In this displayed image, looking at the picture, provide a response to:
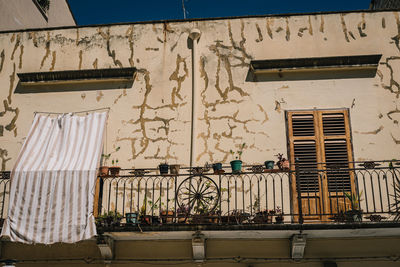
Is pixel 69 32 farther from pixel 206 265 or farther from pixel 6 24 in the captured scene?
pixel 206 265

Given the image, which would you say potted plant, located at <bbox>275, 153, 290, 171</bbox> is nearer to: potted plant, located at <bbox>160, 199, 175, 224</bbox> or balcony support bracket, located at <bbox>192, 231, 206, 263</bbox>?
balcony support bracket, located at <bbox>192, 231, 206, 263</bbox>

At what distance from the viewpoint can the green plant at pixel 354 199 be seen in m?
8.80

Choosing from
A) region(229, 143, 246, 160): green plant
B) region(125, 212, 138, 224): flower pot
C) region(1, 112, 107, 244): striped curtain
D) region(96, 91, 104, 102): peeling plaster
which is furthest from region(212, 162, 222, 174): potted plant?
region(96, 91, 104, 102): peeling plaster

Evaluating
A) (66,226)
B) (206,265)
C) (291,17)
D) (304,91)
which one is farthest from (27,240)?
(291,17)

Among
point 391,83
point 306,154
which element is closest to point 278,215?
point 306,154

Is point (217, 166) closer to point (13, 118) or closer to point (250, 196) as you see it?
point (250, 196)

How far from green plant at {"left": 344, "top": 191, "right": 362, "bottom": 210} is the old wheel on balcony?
7.55 feet

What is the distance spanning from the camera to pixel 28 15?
13109 millimetres

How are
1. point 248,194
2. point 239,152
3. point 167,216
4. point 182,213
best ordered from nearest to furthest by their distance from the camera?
1. point 167,216
2. point 182,213
3. point 248,194
4. point 239,152

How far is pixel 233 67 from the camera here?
34.1 feet

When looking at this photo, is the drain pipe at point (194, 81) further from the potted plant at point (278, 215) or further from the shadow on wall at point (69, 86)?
the potted plant at point (278, 215)

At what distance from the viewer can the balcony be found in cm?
873

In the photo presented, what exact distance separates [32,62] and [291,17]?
564cm

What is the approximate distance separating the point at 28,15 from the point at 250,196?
309 inches
